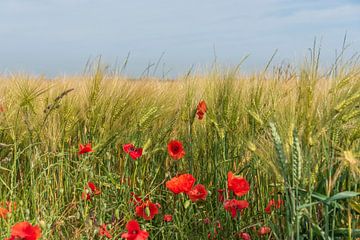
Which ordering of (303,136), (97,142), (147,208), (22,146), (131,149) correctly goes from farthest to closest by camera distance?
(22,146) → (97,142) → (131,149) → (147,208) → (303,136)

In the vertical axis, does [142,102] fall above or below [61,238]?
above

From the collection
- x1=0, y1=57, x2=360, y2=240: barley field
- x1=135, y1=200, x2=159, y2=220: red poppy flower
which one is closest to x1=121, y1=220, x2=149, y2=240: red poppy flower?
x1=0, y1=57, x2=360, y2=240: barley field

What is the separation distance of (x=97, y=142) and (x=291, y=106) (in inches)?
37.8

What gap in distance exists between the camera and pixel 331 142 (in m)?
1.44

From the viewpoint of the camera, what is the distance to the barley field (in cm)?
140

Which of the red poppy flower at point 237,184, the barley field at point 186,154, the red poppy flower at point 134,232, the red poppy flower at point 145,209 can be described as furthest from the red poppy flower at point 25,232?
the red poppy flower at point 237,184

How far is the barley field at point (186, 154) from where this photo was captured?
1396mm

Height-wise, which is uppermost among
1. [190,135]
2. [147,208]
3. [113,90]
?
[113,90]

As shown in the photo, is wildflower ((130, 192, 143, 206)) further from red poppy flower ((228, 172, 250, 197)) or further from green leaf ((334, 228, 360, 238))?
green leaf ((334, 228, 360, 238))

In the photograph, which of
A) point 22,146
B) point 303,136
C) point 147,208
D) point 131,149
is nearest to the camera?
point 303,136

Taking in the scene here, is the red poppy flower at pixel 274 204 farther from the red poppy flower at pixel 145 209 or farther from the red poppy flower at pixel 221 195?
the red poppy flower at pixel 145 209

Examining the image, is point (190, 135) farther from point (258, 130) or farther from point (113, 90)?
point (113, 90)

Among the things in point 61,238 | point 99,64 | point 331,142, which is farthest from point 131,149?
point 331,142

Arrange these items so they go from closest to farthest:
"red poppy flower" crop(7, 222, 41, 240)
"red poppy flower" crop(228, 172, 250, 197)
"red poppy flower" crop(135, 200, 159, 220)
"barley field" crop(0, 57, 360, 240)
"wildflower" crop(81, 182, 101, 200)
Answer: "red poppy flower" crop(7, 222, 41, 240) < "barley field" crop(0, 57, 360, 240) < "red poppy flower" crop(228, 172, 250, 197) < "red poppy flower" crop(135, 200, 159, 220) < "wildflower" crop(81, 182, 101, 200)
